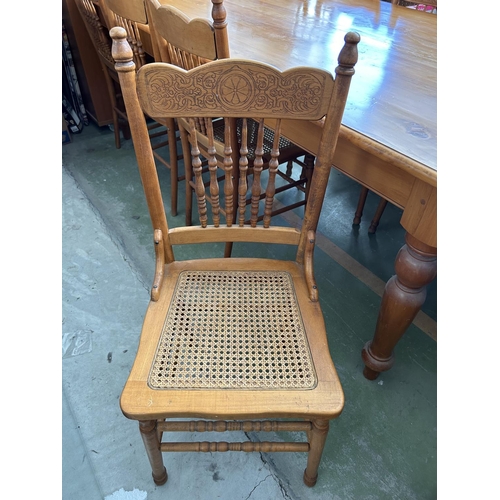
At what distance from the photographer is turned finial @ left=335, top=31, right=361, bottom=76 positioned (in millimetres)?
749

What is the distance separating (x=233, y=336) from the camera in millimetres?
923

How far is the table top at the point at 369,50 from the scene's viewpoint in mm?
892

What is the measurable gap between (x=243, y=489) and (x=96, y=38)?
2.26 metres

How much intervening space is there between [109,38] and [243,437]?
2.05 m

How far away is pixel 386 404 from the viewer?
131 centimetres

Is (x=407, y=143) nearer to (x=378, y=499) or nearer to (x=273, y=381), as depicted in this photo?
(x=273, y=381)

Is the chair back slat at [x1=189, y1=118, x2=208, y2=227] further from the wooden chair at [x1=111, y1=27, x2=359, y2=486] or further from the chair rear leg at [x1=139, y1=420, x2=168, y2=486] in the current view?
the chair rear leg at [x1=139, y1=420, x2=168, y2=486]

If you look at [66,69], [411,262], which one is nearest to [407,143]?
[411,262]

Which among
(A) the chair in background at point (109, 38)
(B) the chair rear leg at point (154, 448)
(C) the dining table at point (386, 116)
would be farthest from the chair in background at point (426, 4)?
(B) the chair rear leg at point (154, 448)

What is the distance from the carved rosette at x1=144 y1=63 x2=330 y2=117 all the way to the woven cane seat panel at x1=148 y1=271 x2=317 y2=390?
45cm

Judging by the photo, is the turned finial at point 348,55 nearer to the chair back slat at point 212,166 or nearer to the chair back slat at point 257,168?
the chair back slat at point 257,168

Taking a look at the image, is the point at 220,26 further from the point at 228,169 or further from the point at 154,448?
A: the point at 154,448

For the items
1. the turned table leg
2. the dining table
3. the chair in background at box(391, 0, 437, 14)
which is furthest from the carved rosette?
the chair in background at box(391, 0, 437, 14)

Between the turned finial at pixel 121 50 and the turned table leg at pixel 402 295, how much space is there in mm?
778
